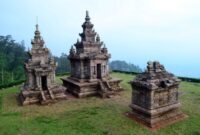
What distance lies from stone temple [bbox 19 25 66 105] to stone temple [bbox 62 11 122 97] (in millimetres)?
2576

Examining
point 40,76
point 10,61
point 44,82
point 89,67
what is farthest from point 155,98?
point 10,61

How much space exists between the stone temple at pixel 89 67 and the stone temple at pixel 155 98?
20.6 feet

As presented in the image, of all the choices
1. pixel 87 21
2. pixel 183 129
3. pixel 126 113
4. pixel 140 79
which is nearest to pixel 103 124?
pixel 126 113

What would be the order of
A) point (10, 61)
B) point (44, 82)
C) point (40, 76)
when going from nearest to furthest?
point (40, 76), point (44, 82), point (10, 61)

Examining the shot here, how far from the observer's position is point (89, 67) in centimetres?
2217

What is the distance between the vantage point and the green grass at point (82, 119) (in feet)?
43.5

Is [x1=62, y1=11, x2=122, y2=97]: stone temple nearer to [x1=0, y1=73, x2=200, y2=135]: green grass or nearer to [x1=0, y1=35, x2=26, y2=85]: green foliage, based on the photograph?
[x1=0, y1=73, x2=200, y2=135]: green grass

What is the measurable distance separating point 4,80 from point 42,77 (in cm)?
2276

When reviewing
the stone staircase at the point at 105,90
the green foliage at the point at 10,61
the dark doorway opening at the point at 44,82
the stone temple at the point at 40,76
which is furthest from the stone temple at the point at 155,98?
the green foliage at the point at 10,61

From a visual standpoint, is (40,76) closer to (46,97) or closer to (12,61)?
(46,97)

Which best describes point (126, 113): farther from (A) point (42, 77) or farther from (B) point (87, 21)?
(B) point (87, 21)

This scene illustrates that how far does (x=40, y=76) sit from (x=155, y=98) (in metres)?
10.2

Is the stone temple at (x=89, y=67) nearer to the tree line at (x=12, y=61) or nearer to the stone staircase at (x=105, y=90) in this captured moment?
the stone staircase at (x=105, y=90)

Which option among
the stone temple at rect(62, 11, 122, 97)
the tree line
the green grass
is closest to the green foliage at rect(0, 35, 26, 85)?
the tree line
